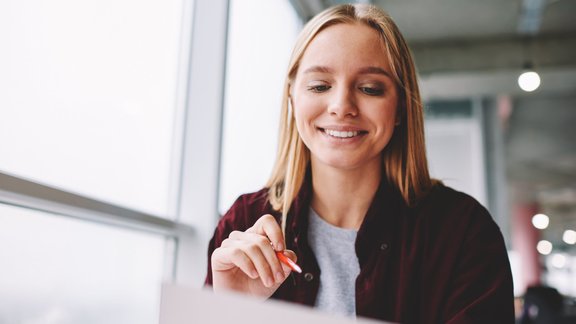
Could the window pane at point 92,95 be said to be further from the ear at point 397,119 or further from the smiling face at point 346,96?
the ear at point 397,119

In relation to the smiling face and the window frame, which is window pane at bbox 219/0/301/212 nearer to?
the window frame

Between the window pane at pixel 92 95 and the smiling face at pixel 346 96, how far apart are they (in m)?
0.72

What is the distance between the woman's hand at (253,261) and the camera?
32.2 inches

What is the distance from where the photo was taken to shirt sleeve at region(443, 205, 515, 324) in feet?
2.91


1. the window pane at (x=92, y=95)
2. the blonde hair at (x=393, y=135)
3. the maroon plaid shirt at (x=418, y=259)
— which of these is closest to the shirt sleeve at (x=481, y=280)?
the maroon plaid shirt at (x=418, y=259)

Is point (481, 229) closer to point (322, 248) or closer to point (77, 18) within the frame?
point (322, 248)

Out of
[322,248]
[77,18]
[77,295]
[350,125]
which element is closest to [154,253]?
[77,295]

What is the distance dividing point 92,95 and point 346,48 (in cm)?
94

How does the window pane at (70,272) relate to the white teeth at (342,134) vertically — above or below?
below

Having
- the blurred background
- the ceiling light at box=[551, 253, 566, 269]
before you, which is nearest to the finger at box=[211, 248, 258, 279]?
the blurred background

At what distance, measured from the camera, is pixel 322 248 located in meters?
1.08

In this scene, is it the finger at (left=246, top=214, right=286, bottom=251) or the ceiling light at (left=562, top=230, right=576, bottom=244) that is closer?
the finger at (left=246, top=214, right=286, bottom=251)

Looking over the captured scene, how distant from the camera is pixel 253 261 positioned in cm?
82

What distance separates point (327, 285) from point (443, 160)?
6.01 meters
